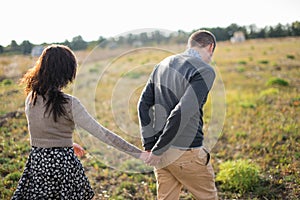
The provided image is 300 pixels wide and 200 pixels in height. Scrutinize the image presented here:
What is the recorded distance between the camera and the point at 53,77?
96.3 inches

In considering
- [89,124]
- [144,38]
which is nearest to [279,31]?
[144,38]

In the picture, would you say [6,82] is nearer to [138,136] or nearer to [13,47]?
[13,47]

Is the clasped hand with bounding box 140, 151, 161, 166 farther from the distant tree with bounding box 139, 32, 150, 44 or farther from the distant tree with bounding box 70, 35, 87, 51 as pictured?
the distant tree with bounding box 70, 35, 87, 51

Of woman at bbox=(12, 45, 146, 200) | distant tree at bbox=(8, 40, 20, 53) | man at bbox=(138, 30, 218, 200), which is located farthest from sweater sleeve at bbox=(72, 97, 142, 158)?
distant tree at bbox=(8, 40, 20, 53)

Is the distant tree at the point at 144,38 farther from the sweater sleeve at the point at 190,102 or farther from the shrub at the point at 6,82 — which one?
the shrub at the point at 6,82

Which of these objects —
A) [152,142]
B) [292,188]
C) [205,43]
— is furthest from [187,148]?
[292,188]

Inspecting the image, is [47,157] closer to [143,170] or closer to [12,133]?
[143,170]

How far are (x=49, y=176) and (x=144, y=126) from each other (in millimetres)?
958

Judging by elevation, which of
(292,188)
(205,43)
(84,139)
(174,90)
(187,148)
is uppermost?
Answer: (205,43)

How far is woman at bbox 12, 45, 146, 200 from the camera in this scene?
8.04 feet

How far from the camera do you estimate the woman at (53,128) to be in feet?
8.04

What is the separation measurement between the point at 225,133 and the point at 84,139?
287cm

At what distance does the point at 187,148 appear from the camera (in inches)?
114

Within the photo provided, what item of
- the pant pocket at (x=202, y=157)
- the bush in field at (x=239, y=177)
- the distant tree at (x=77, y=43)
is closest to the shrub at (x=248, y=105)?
the bush in field at (x=239, y=177)
